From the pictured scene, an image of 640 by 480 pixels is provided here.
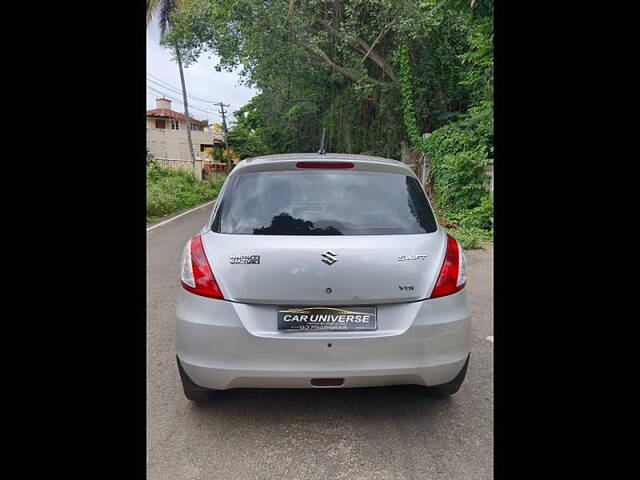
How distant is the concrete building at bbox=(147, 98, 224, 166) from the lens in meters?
49.4

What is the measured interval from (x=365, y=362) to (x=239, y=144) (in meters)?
49.5

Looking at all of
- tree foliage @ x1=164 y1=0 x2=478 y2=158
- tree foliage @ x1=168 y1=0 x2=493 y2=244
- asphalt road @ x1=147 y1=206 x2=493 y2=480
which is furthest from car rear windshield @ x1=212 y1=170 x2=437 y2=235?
tree foliage @ x1=164 y1=0 x2=478 y2=158

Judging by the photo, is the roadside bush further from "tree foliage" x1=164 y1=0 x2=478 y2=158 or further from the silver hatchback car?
the silver hatchback car

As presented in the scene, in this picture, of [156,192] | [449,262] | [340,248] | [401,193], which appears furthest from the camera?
[156,192]

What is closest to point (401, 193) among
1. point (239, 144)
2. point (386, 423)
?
point (386, 423)

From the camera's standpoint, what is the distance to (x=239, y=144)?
1973 inches

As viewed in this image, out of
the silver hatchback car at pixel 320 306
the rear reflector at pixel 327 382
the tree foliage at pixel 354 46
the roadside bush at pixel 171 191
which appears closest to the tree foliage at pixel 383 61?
the tree foliage at pixel 354 46

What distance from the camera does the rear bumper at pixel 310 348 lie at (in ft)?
8.23

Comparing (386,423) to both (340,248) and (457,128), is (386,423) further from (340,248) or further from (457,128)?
(457,128)

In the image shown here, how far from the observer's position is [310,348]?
98.5 inches

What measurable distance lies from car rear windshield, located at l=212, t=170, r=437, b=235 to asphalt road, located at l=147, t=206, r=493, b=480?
3.79 feet

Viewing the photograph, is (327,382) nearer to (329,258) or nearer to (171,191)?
(329,258)

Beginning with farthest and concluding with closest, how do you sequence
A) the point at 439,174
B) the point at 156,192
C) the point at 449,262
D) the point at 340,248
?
the point at 156,192, the point at 439,174, the point at 449,262, the point at 340,248

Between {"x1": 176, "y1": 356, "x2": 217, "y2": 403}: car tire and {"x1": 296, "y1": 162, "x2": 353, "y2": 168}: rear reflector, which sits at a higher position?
{"x1": 296, "y1": 162, "x2": 353, "y2": 168}: rear reflector
